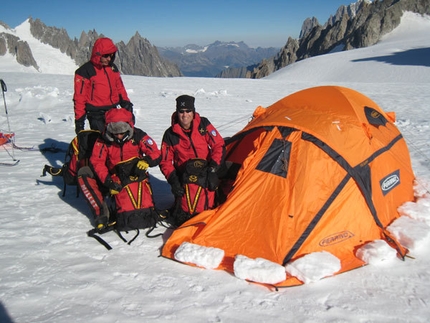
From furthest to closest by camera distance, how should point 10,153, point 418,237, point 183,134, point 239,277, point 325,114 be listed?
point 10,153 → point 183,134 → point 325,114 → point 418,237 → point 239,277

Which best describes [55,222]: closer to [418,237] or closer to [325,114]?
[325,114]

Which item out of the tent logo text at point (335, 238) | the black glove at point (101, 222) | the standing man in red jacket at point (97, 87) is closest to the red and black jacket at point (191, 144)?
the black glove at point (101, 222)

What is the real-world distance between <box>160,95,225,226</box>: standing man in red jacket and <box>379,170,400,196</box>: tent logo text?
1.99 metres

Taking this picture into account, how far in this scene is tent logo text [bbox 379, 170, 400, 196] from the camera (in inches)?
159

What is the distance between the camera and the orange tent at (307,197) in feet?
11.7

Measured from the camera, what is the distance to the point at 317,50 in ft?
268

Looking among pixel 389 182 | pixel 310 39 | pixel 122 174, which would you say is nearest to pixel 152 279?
pixel 122 174

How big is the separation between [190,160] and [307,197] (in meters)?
1.59

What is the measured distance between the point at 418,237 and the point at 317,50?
85790 millimetres

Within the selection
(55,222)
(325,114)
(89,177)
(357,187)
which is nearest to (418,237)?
(357,187)

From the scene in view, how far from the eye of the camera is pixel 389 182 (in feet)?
13.6

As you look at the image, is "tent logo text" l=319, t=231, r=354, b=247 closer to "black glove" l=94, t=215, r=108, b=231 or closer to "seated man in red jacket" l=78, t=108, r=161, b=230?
"seated man in red jacket" l=78, t=108, r=161, b=230

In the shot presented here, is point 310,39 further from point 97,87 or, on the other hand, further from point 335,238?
point 335,238

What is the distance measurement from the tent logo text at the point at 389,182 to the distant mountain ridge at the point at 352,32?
59075mm
